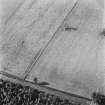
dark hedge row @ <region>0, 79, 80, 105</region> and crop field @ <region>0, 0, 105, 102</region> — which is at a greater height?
crop field @ <region>0, 0, 105, 102</region>

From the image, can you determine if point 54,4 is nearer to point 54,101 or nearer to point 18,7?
point 18,7

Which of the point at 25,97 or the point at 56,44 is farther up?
the point at 56,44

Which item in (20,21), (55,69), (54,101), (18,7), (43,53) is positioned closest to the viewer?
(54,101)

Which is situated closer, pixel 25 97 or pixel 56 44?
pixel 25 97

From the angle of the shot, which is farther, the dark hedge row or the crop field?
the crop field

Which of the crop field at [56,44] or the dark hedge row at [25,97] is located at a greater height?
the crop field at [56,44]

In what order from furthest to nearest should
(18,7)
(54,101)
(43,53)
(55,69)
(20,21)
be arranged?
(18,7), (20,21), (43,53), (55,69), (54,101)

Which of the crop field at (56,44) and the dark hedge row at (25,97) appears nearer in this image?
the dark hedge row at (25,97)

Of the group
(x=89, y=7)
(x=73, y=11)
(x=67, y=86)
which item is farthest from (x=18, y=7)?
(x=67, y=86)
